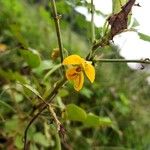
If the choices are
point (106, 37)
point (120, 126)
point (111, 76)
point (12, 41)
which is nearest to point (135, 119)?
point (120, 126)

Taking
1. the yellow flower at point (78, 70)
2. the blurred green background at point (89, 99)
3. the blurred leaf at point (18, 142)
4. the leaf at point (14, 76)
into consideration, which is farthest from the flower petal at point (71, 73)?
the blurred green background at point (89, 99)

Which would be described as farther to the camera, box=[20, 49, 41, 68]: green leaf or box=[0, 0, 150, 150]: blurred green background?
box=[0, 0, 150, 150]: blurred green background

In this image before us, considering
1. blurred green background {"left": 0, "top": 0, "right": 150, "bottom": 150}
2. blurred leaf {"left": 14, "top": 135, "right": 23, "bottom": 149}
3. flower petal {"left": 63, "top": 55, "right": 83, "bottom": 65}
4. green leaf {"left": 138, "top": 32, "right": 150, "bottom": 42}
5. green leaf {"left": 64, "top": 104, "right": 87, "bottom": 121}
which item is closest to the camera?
flower petal {"left": 63, "top": 55, "right": 83, "bottom": 65}

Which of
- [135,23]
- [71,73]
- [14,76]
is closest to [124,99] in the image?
[14,76]

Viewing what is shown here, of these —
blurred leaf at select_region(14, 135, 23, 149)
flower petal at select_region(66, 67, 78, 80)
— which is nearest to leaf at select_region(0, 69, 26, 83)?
blurred leaf at select_region(14, 135, 23, 149)

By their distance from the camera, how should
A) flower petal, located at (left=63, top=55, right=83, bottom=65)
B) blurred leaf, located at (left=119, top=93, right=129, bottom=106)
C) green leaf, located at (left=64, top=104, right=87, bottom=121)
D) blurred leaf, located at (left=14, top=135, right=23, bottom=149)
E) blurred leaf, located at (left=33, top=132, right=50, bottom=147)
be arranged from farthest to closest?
blurred leaf, located at (left=119, top=93, right=129, bottom=106)
blurred leaf, located at (left=33, top=132, right=50, bottom=147)
blurred leaf, located at (left=14, top=135, right=23, bottom=149)
green leaf, located at (left=64, top=104, right=87, bottom=121)
flower petal, located at (left=63, top=55, right=83, bottom=65)

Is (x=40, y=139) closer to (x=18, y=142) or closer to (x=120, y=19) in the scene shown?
(x=18, y=142)

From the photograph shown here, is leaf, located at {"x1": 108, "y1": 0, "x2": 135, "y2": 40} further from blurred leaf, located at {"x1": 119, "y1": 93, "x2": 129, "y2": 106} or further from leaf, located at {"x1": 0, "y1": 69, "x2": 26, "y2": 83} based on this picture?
blurred leaf, located at {"x1": 119, "y1": 93, "x2": 129, "y2": 106}

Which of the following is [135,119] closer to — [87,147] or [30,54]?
[87,147]
